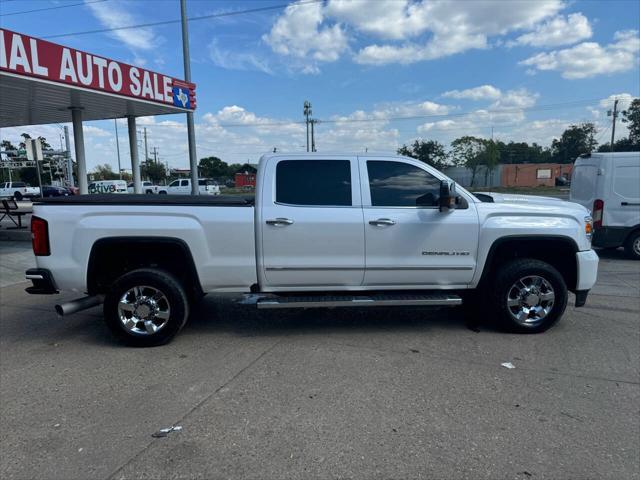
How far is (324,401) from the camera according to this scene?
348 centimetres

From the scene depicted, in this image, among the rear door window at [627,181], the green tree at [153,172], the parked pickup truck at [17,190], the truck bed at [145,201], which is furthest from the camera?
the green tree at [153,172]

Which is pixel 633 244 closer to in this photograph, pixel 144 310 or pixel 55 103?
pixel 144 310

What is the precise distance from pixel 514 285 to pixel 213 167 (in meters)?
103

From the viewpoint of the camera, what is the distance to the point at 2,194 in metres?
46.0

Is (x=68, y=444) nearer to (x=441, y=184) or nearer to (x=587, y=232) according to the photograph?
(x=441, y=184)

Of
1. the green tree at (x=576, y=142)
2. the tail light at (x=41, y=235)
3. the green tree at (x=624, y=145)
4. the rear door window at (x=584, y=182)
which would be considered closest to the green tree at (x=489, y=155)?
the green tree at (x=624, y=145)

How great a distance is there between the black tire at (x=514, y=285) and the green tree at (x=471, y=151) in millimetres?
58587

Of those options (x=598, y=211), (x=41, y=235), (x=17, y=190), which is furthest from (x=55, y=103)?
(x=17, y=190)

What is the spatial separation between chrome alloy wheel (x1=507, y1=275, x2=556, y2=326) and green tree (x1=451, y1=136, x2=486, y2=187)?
2307 inches

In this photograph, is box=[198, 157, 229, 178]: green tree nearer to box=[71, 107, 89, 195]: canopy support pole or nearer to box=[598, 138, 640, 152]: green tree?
box=[598, 138, 640, 152]: green tree

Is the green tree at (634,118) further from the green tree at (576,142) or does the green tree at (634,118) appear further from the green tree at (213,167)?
the green tree at (213,167)

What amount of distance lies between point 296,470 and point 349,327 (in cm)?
267

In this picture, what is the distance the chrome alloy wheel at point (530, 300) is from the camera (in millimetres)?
4926

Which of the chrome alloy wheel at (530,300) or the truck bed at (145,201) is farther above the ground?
the truck bed at (145,201)
